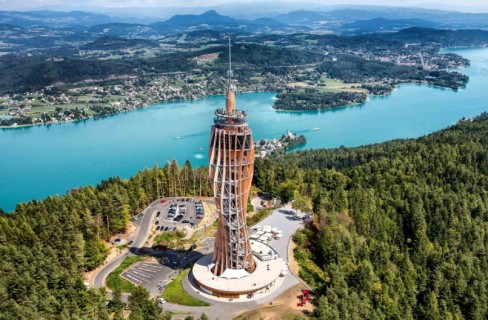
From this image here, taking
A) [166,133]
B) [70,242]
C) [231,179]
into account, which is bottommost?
[166,133]

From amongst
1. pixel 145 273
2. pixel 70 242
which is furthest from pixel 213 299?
pixel 70 242

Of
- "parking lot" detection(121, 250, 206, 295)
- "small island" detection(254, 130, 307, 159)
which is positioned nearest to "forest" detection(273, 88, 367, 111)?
"small island" detection(254, 130, 307, 159)

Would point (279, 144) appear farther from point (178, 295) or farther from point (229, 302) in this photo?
point (229, 302)

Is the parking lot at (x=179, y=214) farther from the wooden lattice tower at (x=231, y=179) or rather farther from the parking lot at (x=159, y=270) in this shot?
the wooden lattice tower at (x=231, y=179)

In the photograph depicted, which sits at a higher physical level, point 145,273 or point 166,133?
point 145,273

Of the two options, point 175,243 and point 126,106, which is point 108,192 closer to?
point 175,243

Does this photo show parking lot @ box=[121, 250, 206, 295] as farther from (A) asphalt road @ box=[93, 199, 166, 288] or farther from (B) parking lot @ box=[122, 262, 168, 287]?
(A) asphalt road @ box=[93, 199, 166, 288]
